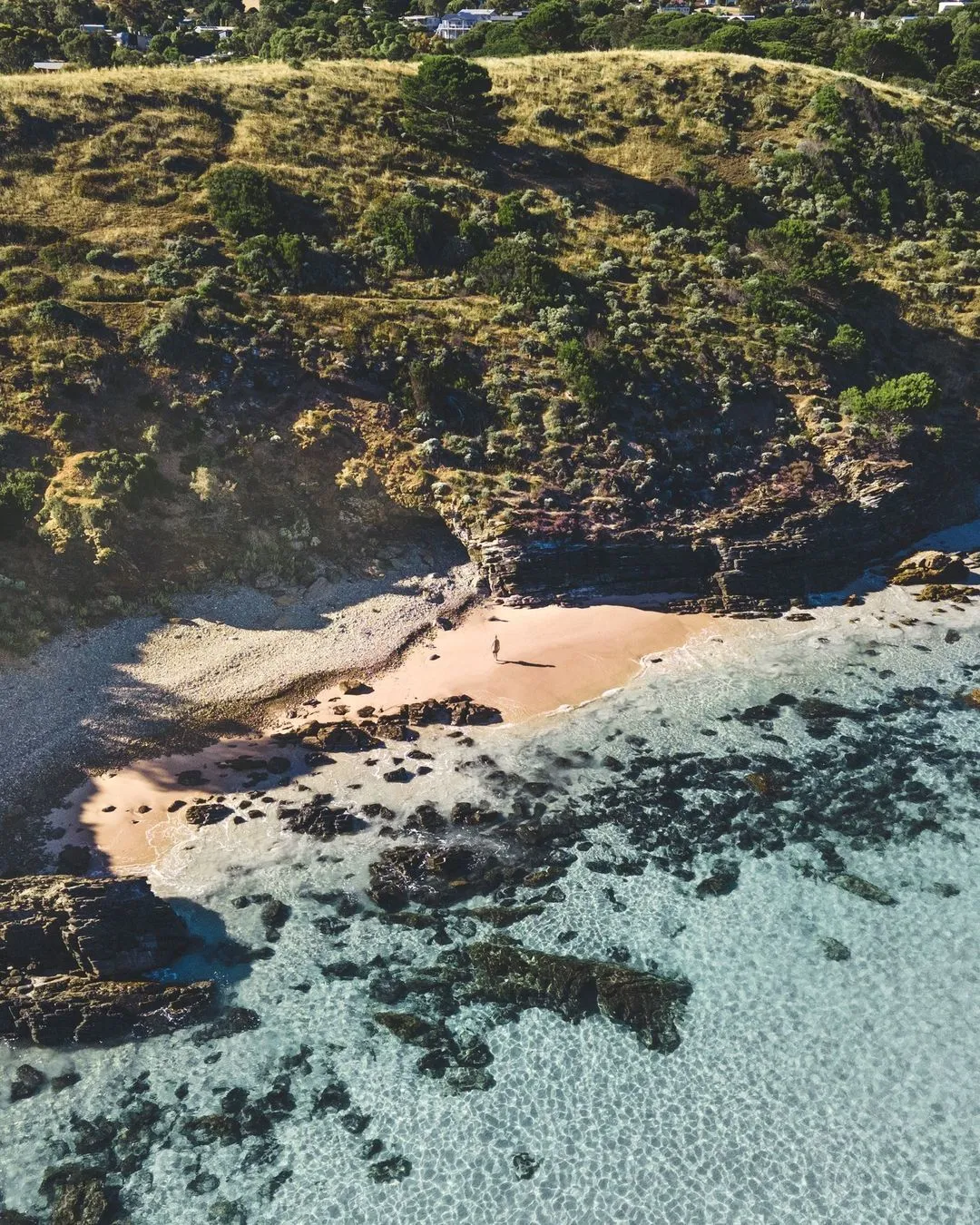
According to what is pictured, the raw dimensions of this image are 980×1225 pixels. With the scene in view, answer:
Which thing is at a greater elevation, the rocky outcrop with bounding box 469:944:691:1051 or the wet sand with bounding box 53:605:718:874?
the wet sand with bounding box 53:605:718:874

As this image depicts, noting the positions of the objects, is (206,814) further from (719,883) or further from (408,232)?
(408,232)

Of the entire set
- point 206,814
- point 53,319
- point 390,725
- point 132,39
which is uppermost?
point 132,39

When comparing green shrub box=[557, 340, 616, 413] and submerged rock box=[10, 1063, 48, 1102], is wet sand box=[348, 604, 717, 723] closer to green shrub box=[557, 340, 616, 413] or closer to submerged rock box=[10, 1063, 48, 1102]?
green shrub box=[557, 340, 616, 413]

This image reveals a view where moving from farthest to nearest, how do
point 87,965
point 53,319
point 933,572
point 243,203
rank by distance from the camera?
point 243,203, point 53,319, point 933,572, point 87,965

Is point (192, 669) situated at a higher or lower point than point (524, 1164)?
higher

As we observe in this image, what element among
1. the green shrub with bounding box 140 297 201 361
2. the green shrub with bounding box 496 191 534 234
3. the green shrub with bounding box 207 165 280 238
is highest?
the green shrub with bounding box 207 165 280 238

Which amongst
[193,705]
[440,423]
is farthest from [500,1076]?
[440,423]

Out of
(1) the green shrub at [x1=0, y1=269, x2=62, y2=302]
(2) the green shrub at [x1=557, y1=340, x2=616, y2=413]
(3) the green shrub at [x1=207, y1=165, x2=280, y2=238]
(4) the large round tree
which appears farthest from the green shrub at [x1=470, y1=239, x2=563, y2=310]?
(1) the green shrub at [x1=0, y1=269, x2=62, y2=302]

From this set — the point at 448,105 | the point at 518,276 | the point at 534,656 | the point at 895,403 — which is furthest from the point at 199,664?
the point at 448,105
